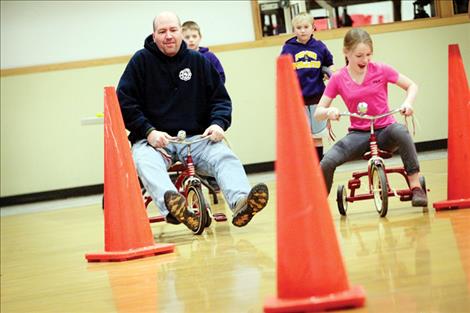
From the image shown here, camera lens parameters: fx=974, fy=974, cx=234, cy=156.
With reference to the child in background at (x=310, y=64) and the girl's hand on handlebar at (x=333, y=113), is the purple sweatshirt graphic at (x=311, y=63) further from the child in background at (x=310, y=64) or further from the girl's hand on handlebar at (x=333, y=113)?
the girl's hand on handlebar at (x=333, y=113)

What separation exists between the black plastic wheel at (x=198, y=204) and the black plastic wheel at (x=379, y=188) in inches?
35.0

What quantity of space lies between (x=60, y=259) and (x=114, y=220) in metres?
0.62

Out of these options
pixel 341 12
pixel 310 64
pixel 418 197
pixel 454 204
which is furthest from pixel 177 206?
pixel 341 12

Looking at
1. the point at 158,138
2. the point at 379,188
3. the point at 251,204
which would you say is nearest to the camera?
the point at 251,204

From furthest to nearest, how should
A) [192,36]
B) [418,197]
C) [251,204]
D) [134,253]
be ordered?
[192,36], [418,197], [251,204], [134,253]

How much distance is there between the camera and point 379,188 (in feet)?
16.5

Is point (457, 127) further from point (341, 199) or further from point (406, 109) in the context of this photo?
point (341, 199)

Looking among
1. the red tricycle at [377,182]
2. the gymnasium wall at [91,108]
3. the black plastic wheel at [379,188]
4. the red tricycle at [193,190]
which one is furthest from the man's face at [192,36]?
the gymnasium wall at [91,108]

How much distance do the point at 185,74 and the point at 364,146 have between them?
3.53ft

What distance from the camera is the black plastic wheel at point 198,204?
509 centimetres

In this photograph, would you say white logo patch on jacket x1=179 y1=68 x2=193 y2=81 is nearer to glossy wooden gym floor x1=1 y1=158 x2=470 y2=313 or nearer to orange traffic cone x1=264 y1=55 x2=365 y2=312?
glossy wooden gym floor x1=1 y1=158 x2=470 y2=313

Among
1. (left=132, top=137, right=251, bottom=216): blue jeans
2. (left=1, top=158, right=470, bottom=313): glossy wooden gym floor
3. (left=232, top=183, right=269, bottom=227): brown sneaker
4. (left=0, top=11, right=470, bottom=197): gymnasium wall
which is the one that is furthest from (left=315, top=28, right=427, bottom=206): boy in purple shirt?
(left=0, top=11, right=470, bottom=197): gymnasium wall

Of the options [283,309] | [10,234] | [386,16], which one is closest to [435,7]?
[386,16]

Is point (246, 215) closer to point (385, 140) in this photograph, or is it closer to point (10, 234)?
point (385, 140)
